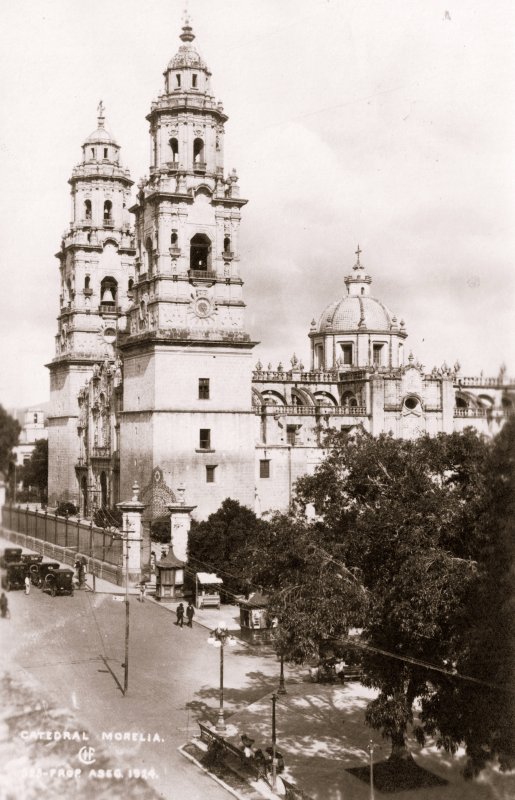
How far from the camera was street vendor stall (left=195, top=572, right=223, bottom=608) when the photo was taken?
118 ft

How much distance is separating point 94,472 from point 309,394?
16.5 m

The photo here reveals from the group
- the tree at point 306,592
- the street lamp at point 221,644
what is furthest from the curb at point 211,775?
the tree at point 306,592

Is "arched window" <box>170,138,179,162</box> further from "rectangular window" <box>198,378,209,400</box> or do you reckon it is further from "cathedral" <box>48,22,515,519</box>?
"rectangular window" <box>198,378,209,400</box>

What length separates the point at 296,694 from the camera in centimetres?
2595

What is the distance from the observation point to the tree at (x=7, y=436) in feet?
69.7

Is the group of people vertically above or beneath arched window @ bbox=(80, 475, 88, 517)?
beneath

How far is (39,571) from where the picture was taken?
37.3m

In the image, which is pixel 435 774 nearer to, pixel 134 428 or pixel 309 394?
pixel 134 428

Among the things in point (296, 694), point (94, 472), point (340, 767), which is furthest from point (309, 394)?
point (340, 767)

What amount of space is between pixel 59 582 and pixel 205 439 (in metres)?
15.0

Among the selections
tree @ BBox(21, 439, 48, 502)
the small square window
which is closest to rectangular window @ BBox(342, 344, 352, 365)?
the small square window

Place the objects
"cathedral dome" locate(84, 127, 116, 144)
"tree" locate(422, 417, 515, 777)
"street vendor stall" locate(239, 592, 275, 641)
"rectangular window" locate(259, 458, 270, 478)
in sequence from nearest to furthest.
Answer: "tree" locate(422, 417, 515, 777) < "street vendor stall" locate(239, 592, 275, 641) < "rectangular window" locate(259, 458, 270, 478) < "cathedral dome" locate(84, 127, 116, 144)

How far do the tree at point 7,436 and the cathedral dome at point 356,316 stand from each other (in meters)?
55.3

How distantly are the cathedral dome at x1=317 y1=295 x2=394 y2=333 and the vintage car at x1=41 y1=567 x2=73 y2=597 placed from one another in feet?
145
